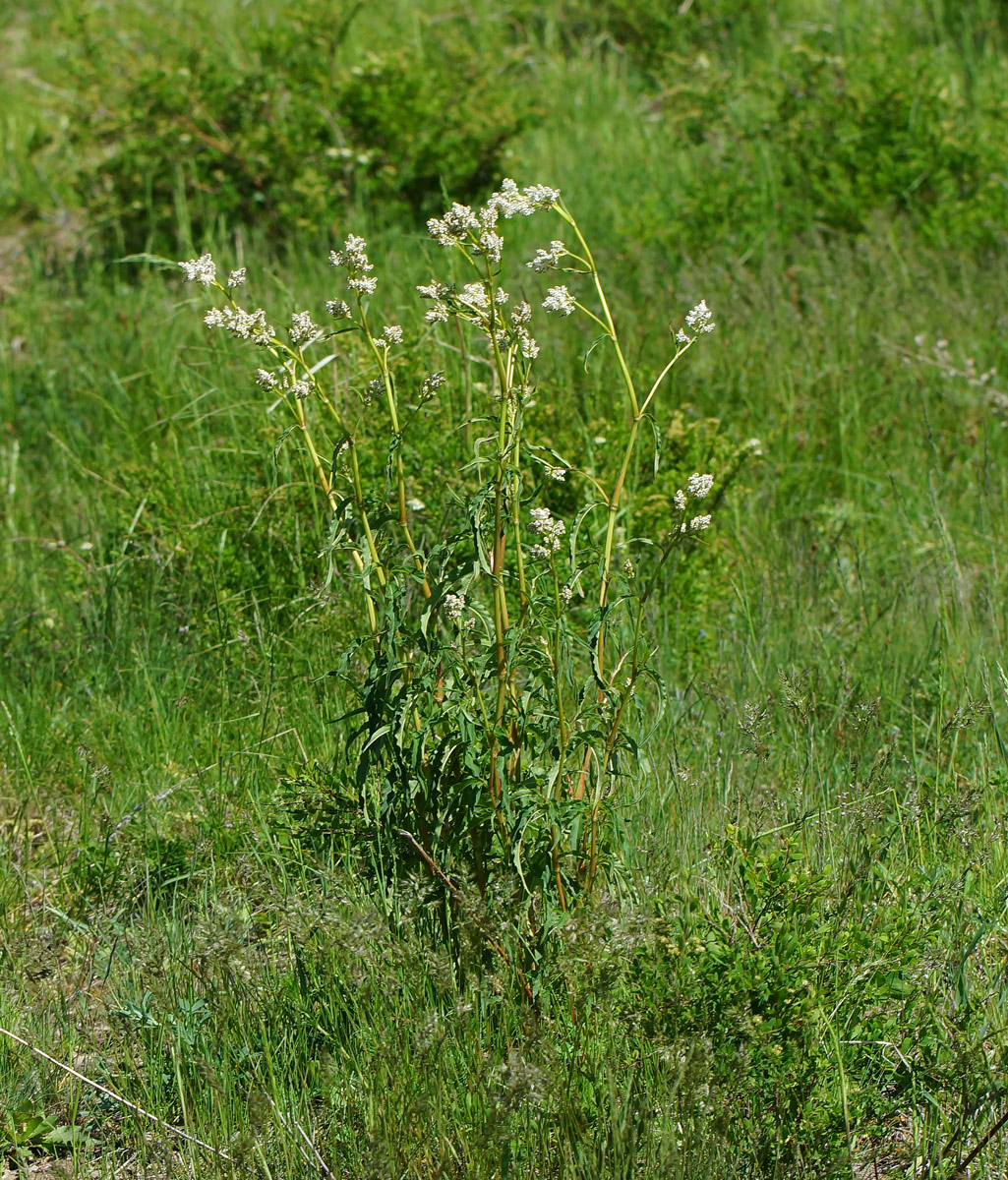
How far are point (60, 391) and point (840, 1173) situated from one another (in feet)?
14.4

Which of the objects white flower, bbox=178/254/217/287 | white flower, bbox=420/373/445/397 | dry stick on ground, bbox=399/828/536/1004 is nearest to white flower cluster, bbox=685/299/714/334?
white flower, bbox=420/373/445/397

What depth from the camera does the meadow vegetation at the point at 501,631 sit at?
2.13 metres

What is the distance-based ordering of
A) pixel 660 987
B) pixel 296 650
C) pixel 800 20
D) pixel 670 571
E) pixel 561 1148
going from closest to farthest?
pixel 561 1148
pixel 660 987
pixel 296 650
pixel 670 571
pixel 800 20

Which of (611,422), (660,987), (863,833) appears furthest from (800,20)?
(660,987)

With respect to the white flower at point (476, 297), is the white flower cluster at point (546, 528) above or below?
below

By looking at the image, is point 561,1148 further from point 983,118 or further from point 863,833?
point 983,118

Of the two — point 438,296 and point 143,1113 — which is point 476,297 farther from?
point 143,1113

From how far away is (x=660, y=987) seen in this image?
2.19 m

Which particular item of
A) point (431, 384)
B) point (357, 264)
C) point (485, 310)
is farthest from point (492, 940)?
point (357, 264)

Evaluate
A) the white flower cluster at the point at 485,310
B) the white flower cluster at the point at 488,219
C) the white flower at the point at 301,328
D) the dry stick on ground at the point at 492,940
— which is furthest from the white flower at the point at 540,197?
the dry stick on ground at the point at 492,940

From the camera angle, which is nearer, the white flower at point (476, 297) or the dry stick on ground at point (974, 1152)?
the dry stick on ground at point (974, 1152)

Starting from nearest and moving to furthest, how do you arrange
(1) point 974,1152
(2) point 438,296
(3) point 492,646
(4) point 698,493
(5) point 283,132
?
(1) point 974,1152
(4) point 698,493
(2) point 438,296
(3) point 492,646
(5) point 283,132

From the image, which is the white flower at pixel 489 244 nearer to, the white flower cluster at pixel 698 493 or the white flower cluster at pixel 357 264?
the white flower cluster at pixel 357 264

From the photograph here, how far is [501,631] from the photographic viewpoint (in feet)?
7.30
